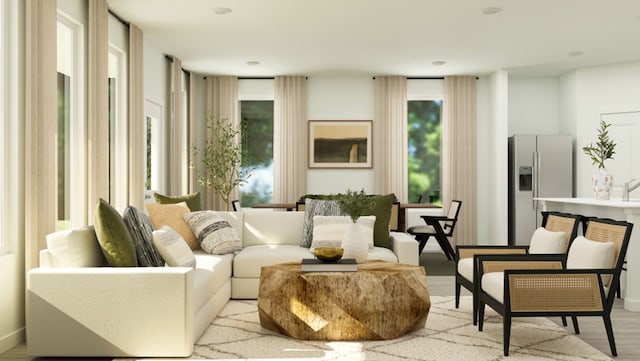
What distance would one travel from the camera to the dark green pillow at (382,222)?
18.0 feet

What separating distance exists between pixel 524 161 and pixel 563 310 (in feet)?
18.6

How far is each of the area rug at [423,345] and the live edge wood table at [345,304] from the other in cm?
8

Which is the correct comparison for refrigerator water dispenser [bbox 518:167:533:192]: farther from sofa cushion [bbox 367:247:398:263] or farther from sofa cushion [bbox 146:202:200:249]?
sofa cushion [bbox 146:202:200:249]

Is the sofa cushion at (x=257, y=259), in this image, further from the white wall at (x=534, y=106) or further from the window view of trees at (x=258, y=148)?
the white wall at (x=534, y=106)

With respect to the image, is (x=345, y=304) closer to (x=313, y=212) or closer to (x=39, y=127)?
(x=313, y=212)

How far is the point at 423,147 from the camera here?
11125 millimetres

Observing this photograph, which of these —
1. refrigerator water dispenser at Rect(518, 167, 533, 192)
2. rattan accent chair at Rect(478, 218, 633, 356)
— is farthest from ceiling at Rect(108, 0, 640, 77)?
rattan accent chair at Rect(478, 218, 633, 356)

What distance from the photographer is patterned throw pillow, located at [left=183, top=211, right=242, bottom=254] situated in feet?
16.9

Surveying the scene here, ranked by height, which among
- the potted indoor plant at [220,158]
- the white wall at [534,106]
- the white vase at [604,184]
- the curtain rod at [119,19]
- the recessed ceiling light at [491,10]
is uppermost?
the curtain rod at [119,19]

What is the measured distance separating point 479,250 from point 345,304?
1.50 metres

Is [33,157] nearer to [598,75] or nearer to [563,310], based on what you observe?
[563,310]

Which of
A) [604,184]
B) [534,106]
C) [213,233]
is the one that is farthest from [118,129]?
[534,106]

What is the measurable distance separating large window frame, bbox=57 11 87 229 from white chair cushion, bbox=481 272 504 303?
341 centimetres

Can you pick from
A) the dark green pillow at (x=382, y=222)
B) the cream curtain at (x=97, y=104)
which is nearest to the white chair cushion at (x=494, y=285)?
the dark green pillow at (x=382, y=222)
